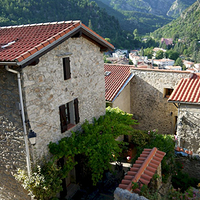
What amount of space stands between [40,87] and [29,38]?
76.3 inches

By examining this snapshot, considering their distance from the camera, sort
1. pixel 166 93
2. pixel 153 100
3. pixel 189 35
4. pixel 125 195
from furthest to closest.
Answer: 1. pixel 189 35
2. pixel 153 100
3. pixel 166 93
4. pixel 125 195

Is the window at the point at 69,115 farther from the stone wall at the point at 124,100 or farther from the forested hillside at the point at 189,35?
the forested hillside at the point at 189,35

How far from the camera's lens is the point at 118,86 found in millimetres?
14617

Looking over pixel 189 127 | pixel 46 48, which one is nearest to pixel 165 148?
pixel 189 127

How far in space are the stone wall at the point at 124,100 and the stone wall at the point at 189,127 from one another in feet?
12.8

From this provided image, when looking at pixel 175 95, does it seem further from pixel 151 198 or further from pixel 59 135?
pixel 151 198

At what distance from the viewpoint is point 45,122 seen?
24.2ft

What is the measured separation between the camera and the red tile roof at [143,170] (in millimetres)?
5137

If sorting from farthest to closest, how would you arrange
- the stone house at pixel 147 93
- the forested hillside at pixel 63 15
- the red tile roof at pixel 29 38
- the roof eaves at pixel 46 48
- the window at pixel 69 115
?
the forested hillside at pixel 63 15
the stone house at pixel 147 93
the window at pixel 69 115
the red tile roof at pixel 29 38
the roof eaves at pixel 46 48

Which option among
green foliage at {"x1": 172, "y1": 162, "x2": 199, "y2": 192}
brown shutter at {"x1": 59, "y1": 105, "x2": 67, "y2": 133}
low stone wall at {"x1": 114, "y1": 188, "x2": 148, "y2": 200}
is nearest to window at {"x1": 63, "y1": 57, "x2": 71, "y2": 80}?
brown shutter at {"x1": 59, "y1": 105, "x2": 67, "y2": 133}

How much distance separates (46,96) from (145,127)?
1095 cm

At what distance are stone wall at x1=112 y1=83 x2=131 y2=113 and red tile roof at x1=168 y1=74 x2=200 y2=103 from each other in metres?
3.41

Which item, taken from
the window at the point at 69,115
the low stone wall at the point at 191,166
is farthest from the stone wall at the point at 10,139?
the low stone wall at the point at 191,166

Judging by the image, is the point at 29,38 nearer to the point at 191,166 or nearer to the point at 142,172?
the point at 142,172
